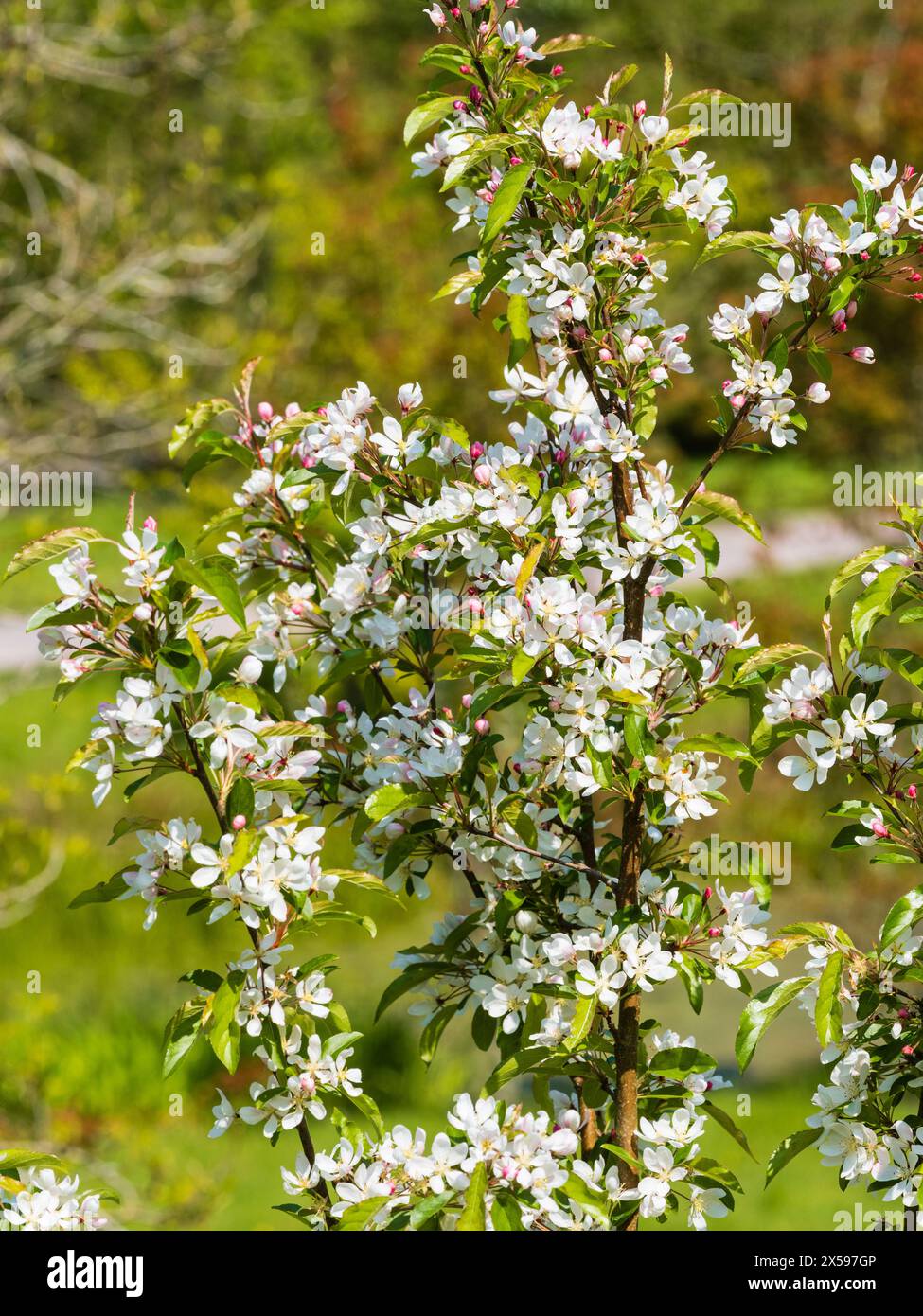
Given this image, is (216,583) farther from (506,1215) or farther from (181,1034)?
(506,1215)

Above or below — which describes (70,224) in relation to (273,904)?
above

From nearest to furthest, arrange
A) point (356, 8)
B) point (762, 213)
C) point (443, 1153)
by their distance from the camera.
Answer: point (443, 1153), point (762, 213), point (356, 8)

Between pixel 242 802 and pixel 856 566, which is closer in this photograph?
pixel 242 802

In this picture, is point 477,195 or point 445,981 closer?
point 477,195

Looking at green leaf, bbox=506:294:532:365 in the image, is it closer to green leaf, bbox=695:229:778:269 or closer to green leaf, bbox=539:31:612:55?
green leaf, bbox=695:229:778:269

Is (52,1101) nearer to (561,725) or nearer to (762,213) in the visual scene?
(561,725)

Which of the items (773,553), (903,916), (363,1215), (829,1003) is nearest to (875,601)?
(903,916)

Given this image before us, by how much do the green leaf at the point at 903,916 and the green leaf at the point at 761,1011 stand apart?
120 millimetres

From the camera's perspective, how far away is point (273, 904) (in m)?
1.73

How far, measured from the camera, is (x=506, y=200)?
1.78 m

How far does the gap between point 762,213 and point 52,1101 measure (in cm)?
669

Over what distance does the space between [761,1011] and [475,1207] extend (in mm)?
430
